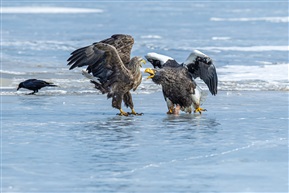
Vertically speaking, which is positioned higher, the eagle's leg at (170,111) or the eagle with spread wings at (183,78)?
the eagle with spread wings at (183,78)

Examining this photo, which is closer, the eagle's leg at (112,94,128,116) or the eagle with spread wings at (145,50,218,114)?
the eagle with spread wings at (145,50,218,114)

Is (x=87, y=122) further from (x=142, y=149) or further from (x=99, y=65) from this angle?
(x=142, y=149)

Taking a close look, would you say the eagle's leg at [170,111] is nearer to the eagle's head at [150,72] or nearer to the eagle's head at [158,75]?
the eagle's head at [158,75]

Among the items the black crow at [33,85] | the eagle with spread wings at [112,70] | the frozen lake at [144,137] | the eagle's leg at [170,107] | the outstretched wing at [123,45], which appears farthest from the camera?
the black crow at [33,85]

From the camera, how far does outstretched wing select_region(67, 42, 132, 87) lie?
1045 cm

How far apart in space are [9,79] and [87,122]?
530cm

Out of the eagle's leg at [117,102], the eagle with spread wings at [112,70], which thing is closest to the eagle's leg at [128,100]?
the eagle with spread wings at [112,70]

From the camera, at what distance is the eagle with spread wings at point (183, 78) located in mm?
10453

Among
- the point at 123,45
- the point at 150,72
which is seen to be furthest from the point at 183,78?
the point at 123,45

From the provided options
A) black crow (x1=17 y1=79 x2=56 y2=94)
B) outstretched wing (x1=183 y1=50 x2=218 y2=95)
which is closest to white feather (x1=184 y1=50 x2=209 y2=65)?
outstretched wing (x1=183 y1=50 x2=218 y2=95)

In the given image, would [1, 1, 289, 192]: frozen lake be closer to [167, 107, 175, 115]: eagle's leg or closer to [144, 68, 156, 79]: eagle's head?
[167, 107, 175, 115]: eagle's leg

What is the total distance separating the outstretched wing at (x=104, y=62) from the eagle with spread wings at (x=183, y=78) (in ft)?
1.24

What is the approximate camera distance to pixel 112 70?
1061cm

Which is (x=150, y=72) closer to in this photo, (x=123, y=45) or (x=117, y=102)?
(x=117, y=102)
